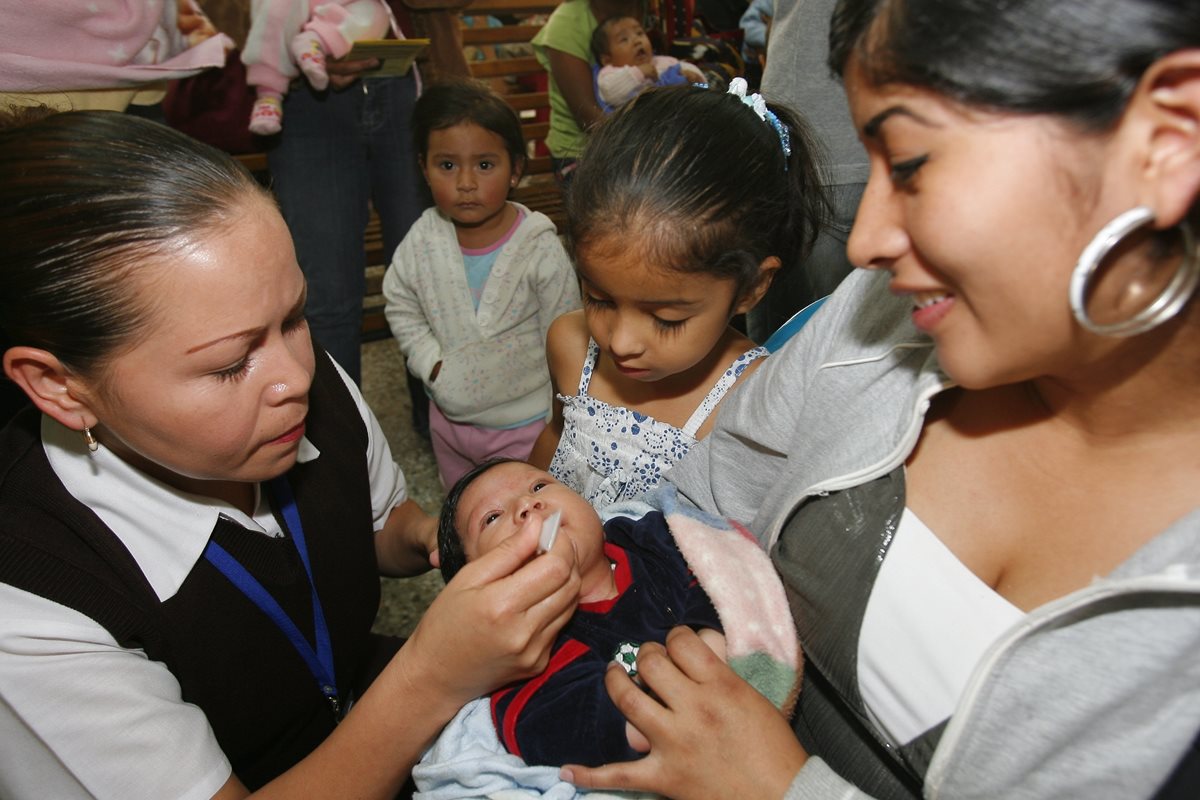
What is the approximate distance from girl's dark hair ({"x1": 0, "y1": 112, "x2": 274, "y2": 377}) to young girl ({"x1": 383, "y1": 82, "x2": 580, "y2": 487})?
5.39 feet

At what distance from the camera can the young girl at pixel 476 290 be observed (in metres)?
2.62

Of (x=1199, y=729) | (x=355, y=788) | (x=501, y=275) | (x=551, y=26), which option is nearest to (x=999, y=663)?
(x=1199, y=729)

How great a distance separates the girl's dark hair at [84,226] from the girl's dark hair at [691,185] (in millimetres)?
737

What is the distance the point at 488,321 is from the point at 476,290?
140 millimetres

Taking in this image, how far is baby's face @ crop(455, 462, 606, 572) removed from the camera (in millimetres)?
1326

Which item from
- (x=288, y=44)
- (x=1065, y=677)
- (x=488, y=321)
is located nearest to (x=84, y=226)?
(x=1065, y=677)

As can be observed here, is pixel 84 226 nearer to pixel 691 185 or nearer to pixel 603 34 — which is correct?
pixel 691 185

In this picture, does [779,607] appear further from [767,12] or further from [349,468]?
[767,12]

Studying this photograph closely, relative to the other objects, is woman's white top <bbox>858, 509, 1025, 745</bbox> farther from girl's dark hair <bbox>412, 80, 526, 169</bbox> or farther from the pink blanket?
girl's dark hair <bbox>412, 80, 526, 169</bbox>

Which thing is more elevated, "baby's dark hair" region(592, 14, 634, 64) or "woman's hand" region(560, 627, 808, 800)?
"baby's dark hair" region(592, 14, 634, 64)

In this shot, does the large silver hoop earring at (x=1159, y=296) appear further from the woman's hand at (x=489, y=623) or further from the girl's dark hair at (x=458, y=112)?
the girl's dark hair at (x=458, y=112)

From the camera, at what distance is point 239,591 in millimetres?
1126

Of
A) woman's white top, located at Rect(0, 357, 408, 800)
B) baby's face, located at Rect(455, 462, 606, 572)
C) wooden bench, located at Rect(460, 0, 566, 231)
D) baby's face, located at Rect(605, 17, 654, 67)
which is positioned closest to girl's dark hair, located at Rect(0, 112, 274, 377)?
woman's white top, located at Rect(0, 357, 408, 800)

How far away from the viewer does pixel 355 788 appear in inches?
41.1
